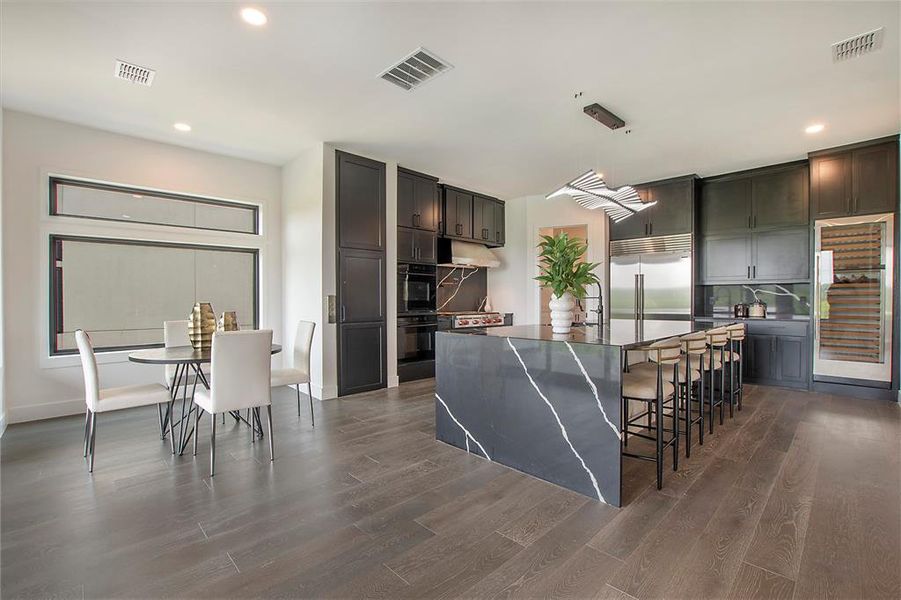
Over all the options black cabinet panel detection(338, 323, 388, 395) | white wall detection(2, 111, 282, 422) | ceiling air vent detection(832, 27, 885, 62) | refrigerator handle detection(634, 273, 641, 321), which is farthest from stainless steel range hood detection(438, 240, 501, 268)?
ceiling air vent detection(832, 27, 885, 62)

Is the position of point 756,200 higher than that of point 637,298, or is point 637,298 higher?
point 756,200

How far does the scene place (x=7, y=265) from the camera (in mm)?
3744

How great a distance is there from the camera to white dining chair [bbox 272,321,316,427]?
3.74m

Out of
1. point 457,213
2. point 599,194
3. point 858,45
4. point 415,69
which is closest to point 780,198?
point 858,45

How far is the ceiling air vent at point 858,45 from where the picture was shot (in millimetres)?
2670

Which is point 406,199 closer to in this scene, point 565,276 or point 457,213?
point 457,213

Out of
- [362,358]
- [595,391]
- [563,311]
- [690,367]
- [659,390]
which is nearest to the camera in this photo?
[595,391]

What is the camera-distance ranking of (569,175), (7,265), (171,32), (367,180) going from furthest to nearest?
1. (569,175)
2. (367,180)
3. (7,265)
4. (171,32)

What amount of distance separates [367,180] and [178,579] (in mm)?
4345

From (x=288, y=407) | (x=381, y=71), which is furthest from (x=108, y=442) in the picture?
(x=381, y=71)

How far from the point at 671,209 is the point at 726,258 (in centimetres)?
100

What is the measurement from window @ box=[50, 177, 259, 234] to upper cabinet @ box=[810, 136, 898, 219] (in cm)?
701

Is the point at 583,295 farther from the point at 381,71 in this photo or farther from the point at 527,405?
the point at 381,71

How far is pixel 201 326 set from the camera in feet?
11.2
